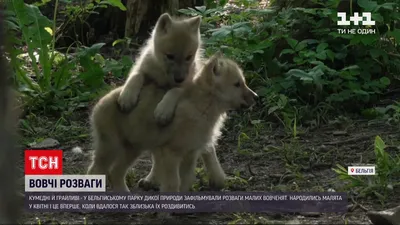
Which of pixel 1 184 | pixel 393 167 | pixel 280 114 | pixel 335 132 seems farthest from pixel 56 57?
pixel 1 184

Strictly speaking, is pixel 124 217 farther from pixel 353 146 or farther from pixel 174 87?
pixel 353 146

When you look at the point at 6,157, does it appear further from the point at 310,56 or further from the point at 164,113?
the point at 310,56

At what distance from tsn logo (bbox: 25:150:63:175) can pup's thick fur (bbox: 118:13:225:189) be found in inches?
30.9

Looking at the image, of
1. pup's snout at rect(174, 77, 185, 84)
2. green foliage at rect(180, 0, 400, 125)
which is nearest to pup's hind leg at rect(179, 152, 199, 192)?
pup's snout at rect(174, 77, 185, 84)

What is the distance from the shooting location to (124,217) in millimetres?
5707

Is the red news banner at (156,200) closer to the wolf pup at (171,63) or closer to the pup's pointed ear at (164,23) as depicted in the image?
the wolf pup at (171,63)

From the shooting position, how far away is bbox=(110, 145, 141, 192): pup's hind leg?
6004 mm

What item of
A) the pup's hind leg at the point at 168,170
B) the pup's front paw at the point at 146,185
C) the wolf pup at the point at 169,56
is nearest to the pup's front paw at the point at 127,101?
the wolf pup at the point at 169,56

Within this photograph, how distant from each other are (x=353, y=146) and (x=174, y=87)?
181 centimetres

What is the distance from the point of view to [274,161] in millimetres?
6836

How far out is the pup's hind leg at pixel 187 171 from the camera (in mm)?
5844

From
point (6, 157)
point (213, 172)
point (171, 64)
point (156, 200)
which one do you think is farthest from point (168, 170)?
point (6, 157)

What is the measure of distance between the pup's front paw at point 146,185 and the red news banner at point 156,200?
217mm

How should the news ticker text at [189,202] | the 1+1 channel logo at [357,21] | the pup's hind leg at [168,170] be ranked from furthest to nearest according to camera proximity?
the 1+1 channel logo at [357,21]
the news ticker text at [189,202]
the pup's hind leg at [168,170]
